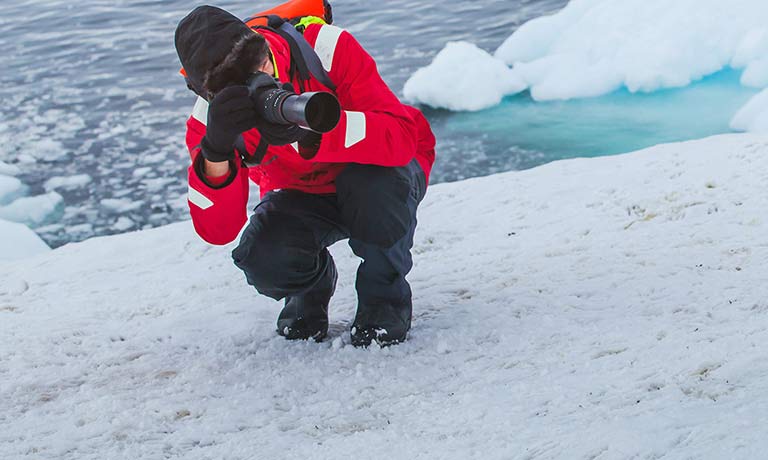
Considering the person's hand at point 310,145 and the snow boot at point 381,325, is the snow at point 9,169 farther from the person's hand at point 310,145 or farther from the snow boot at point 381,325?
the person's hand at point 310,145

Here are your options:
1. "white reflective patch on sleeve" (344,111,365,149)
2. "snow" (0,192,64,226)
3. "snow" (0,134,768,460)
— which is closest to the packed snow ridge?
"snow" (0,192,64,226)

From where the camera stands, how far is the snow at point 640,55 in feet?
21.0

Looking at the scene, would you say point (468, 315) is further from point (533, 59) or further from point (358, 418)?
point (533, 59)

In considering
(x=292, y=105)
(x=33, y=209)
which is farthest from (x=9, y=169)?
(x=292, y=105)

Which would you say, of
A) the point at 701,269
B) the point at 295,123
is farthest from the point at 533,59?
the point at 295,123

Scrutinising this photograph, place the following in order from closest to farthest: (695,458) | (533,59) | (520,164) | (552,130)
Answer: (695,458), (520,164), (552,130), (533,59)

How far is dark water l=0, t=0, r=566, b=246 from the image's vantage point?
5.36 m

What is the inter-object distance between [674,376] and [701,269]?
63 centimetres

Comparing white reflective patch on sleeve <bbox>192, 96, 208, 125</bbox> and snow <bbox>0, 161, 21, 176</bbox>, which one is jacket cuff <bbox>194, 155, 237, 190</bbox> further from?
snow <bbox>0, 161, 21, 176</bbox>

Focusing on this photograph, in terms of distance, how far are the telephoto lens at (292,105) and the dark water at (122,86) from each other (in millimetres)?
3510

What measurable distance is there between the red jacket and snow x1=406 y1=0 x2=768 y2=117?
4854mm

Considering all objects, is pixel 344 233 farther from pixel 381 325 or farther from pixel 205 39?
pixel 205 39

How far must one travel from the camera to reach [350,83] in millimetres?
1824

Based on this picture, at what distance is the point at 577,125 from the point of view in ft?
20.0
